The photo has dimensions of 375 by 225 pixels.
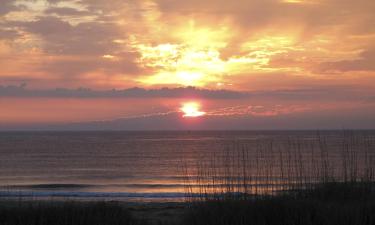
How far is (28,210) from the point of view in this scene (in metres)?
10.8

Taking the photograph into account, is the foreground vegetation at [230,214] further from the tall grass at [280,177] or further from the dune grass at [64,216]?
the tall grass at [280,177]

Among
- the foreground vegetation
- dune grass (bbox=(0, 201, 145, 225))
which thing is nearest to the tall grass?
the foreground vegetation

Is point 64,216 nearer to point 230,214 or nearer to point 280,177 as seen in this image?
point 230,214

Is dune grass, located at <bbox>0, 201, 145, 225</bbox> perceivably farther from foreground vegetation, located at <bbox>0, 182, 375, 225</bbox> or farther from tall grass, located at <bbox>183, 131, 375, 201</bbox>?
tall grass, located at <bbox>183, 131, 375, 201</bbox>

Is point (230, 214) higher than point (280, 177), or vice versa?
point (280, 177)

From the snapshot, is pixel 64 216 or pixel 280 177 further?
pixel 280 177

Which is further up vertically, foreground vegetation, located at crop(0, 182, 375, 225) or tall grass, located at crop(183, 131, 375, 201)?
tall grass, located at crop(183, 131, 375, 201)

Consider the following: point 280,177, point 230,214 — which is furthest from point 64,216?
point 280,177

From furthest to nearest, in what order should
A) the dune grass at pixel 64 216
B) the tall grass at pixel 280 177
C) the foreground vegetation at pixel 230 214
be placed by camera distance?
1. the tall grass at pixel 280 177
2. the dune grass at pixel 64 216
3. the foreground vegetation at pixel 230 214

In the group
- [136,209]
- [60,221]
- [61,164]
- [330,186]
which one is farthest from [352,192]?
[61,164]

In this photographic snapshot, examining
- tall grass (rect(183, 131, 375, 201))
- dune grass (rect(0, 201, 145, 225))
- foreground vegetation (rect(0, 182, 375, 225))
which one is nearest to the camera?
foreground vegetation (rect(0, 182, 375, 225))

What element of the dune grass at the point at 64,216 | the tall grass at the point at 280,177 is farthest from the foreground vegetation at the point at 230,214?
the tall grass at the point at 280,177

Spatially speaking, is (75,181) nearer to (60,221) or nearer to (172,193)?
(172,193)

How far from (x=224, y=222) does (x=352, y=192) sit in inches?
241
